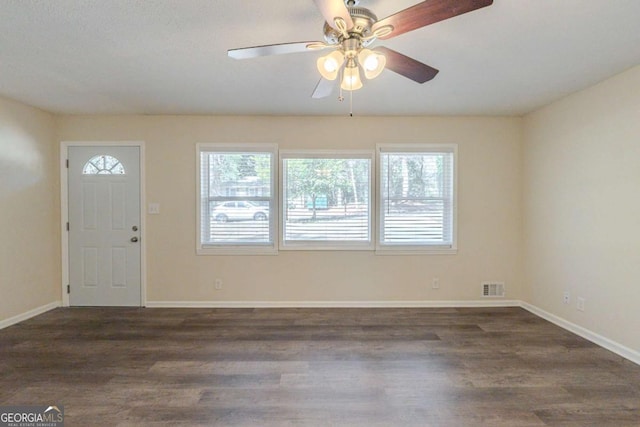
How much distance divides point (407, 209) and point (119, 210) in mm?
3665

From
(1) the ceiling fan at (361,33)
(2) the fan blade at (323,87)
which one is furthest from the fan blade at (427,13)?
(2) the fan blade at (323,87)

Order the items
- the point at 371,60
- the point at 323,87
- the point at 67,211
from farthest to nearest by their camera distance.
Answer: the point at 67,211
the point at 323,87
the point at 371,60

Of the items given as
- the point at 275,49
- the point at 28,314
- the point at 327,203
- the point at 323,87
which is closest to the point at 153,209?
the point at 28,314

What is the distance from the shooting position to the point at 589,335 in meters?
3.00

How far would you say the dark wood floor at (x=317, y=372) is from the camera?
76.7 inches

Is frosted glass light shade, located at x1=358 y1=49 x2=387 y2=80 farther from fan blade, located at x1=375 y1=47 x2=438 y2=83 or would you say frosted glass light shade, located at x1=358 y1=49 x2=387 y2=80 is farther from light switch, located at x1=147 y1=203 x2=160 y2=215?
light switch, located at x1=147 y1=203 x2=160 y2=215

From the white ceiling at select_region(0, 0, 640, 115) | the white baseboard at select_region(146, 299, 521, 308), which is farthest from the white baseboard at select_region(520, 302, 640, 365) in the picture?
the white ceiling at select_region(0, 0, 640, 115)

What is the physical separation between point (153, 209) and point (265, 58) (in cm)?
254

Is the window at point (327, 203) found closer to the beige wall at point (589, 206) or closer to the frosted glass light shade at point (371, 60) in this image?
the beige wall at point (589, 206)

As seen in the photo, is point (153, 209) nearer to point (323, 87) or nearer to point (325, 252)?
point (325, 252)

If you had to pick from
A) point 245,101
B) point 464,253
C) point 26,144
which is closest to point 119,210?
point 26,144

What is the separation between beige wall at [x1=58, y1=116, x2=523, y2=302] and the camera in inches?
154

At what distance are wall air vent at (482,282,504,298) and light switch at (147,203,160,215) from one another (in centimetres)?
426

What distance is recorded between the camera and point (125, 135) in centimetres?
389
